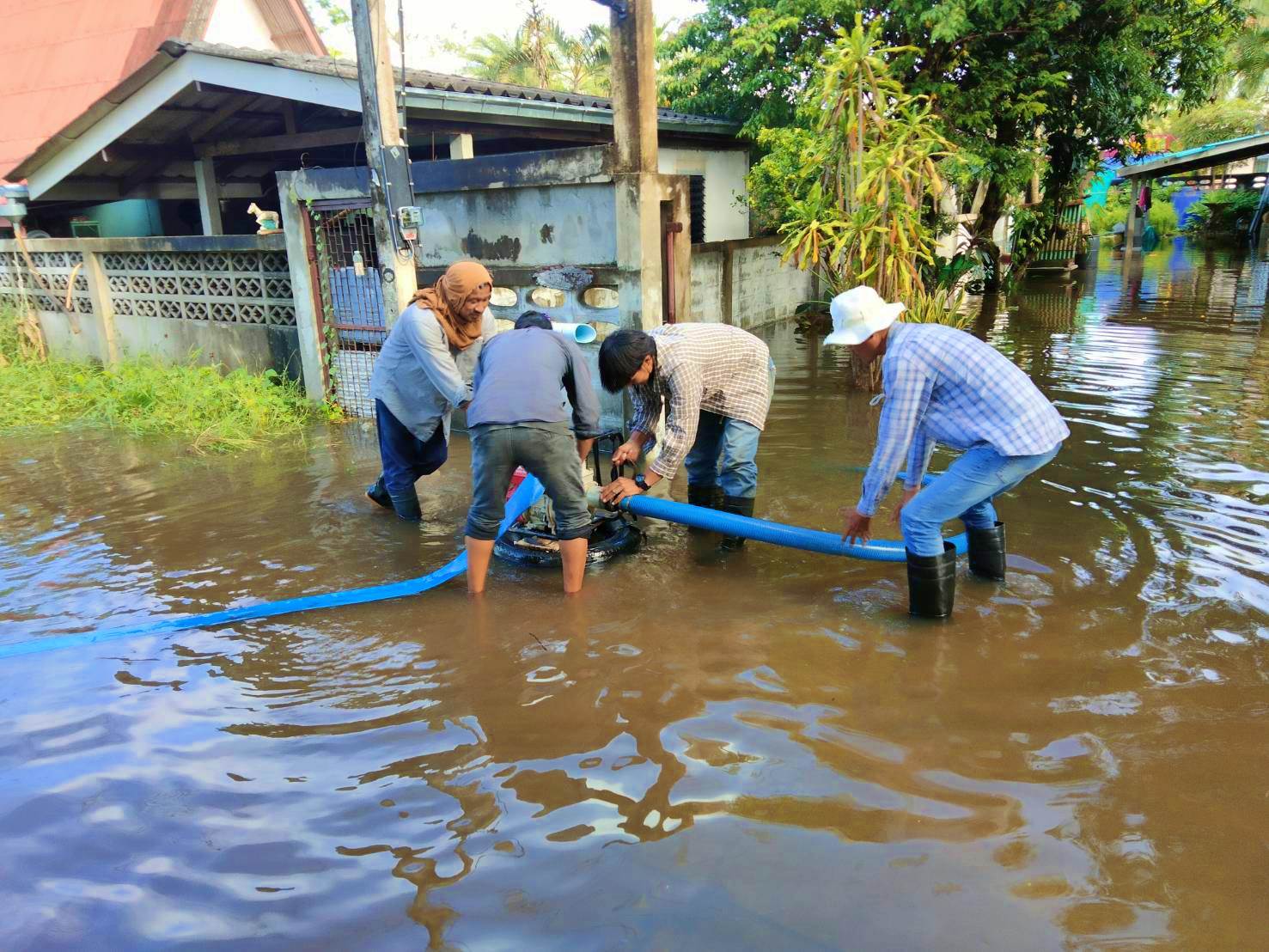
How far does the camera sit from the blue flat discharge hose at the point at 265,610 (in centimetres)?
407

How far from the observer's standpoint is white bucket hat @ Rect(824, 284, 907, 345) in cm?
375

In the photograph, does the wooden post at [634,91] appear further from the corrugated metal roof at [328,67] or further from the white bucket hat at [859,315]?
the white bucket hat at [859,315]

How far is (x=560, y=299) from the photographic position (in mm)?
7047

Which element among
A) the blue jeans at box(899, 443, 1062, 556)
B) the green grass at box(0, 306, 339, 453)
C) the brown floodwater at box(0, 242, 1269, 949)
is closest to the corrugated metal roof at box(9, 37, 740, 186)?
the green grass at box(0, 306, 339, 453)

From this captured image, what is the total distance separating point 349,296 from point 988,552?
20.2 feet

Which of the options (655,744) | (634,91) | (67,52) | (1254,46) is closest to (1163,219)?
(1254,46)

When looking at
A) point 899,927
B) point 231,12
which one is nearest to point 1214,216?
point 231,12

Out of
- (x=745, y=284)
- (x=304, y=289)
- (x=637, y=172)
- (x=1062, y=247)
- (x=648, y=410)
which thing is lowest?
(x=648, y=410)

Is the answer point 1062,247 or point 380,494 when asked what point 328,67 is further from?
point 1062,247

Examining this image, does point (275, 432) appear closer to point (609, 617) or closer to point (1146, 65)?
point (609, 617)

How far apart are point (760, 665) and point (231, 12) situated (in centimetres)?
1666

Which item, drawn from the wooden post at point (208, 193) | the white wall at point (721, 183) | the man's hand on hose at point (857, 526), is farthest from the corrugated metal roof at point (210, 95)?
the man's hand on hose at point (857, 526)

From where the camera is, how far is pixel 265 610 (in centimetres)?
436

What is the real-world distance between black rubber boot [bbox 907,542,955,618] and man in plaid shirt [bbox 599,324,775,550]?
124 cm
